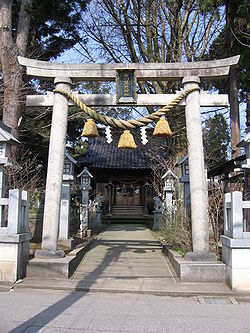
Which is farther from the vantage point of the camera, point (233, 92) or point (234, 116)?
point (233, 92)

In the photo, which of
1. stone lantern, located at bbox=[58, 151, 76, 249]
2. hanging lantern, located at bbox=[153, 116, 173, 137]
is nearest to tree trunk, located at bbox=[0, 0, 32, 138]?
stone lantern, located at bbox=[58, 151, 76, 249]

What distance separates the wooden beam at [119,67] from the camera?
25.6 ft

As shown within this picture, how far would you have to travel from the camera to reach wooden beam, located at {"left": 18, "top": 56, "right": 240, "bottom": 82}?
7789 millimetres

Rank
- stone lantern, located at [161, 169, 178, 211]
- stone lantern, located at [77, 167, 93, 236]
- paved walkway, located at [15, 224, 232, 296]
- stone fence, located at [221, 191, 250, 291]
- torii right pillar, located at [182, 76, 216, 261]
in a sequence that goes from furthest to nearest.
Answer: stone lantern, located at [161, 169, 178, 211], stone lantern, located at [77, 167, 93, 236], torii right pillar, located at [182, 76, 216, 261], paved walkway, located at [15, 224, 232, 296], stone fence, located at [221, 191, 250, 291]

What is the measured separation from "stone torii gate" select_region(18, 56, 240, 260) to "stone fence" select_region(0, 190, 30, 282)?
549 millimetres

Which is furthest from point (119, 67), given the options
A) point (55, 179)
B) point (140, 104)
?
point (55, 179)

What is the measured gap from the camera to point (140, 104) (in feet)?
26.1

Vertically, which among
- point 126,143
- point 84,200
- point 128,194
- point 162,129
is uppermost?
point 162,129

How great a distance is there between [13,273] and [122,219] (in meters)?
18.1

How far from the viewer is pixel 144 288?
21.3 ft

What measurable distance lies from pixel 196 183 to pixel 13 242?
405cm

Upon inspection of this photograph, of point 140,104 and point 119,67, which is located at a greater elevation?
point 119,67

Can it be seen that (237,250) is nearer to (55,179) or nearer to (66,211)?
(55,179)

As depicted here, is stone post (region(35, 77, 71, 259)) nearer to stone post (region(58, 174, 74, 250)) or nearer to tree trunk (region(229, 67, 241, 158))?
stone post (region(58, 174, 74, 250))
